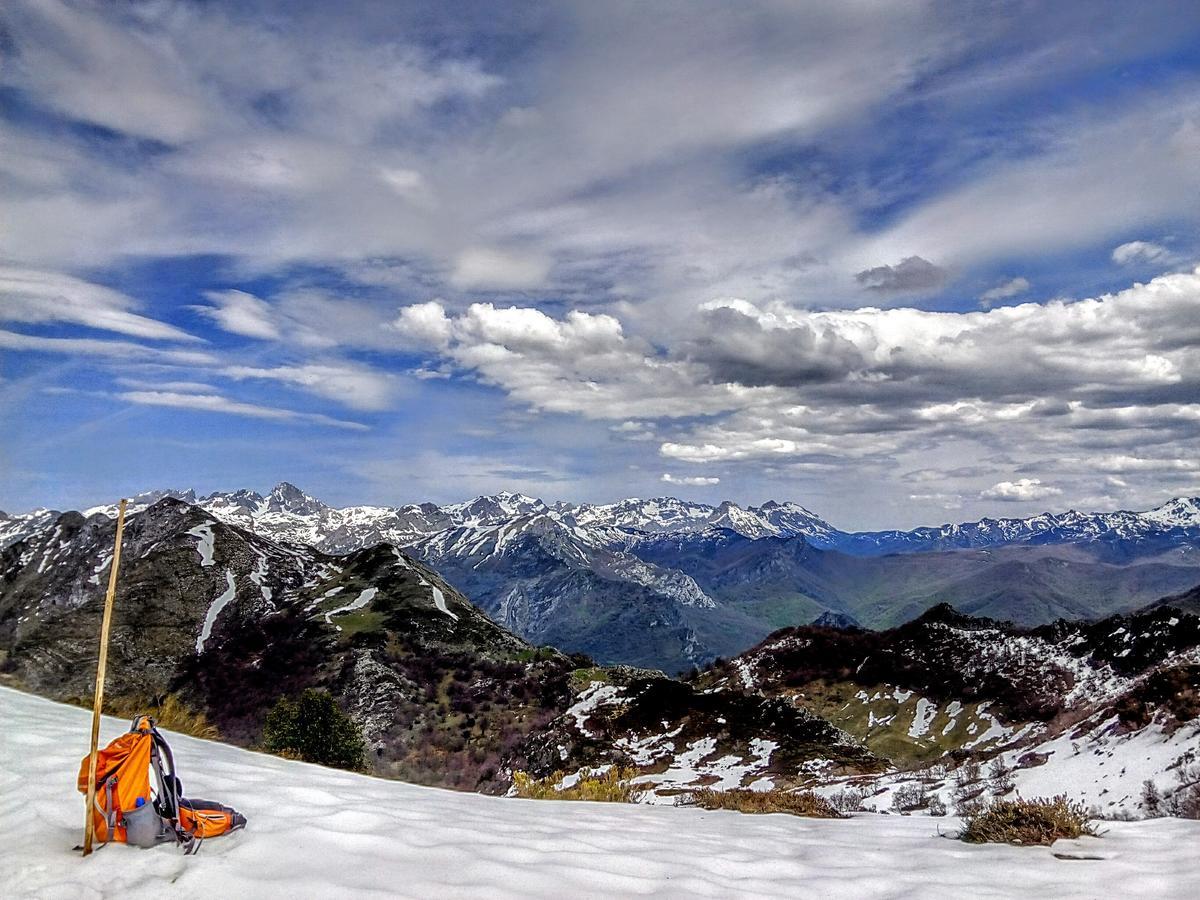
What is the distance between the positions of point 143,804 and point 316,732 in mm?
43713

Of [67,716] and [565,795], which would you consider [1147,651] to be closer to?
[565,795]

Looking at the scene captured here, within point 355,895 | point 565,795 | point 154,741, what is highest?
point 154,741

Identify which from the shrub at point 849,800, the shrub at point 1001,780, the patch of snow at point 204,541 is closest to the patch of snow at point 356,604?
the patch of snow at point 204,541

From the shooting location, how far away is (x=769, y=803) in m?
14.5

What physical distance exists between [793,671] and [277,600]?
94366 mm

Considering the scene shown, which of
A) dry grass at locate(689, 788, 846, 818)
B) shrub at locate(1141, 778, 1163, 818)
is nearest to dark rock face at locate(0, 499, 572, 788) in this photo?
dry grass at locate(689, 788, 846, 818)

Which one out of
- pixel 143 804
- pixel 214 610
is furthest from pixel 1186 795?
pixel 214 610

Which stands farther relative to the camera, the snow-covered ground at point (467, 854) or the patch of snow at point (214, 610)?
the patch of snow at point (214, 610)

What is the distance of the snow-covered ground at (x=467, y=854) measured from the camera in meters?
5.79

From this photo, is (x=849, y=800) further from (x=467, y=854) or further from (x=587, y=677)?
(x=587, y=677)

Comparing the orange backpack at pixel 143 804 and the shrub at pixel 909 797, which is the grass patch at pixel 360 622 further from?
the orange backpack at pixel 143 804

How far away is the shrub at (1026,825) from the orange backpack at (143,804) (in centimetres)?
909

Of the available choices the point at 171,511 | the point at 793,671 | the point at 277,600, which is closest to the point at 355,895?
the point at 793,671

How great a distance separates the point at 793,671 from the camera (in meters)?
75.8
